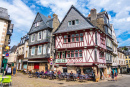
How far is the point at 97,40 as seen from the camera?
54.4 ft

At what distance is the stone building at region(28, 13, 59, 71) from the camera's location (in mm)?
19984

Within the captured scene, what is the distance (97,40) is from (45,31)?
973 centimetres

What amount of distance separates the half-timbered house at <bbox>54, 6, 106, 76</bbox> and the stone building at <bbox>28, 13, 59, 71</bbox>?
176 cm

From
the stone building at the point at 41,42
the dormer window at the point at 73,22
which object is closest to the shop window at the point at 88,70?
the stone building at the point at 41,42

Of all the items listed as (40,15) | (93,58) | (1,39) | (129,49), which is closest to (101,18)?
(93,58)

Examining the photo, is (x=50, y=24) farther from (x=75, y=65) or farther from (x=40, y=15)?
(x=75, y=65)

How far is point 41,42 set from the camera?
2084cm

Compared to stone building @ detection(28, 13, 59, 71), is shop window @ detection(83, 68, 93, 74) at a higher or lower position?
lower

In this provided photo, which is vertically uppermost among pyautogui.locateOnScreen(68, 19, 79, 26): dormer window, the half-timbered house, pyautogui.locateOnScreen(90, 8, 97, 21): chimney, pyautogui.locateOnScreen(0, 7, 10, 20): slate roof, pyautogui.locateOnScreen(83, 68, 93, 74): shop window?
pyautogui.locateOnScreen(90, 8, 97, 21): chimney

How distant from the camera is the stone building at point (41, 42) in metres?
20.0

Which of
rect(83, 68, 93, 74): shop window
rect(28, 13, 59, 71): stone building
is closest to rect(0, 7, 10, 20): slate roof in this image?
rect(28, 13, 59, 71): stone building

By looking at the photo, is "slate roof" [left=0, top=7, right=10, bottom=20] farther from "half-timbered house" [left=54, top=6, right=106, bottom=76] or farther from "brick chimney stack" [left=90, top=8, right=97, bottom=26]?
"brick chimney stack" [left=90, top=8, right=97, bottom=26]

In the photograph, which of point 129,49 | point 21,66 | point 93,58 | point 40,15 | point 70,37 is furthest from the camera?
point 129,49

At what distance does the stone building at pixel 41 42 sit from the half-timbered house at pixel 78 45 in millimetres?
1756
